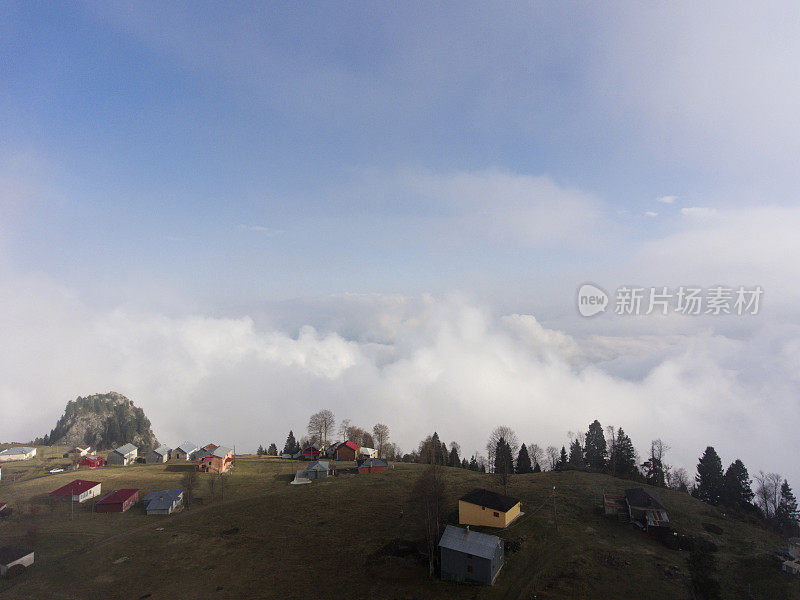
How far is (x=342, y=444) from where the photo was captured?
109 meters

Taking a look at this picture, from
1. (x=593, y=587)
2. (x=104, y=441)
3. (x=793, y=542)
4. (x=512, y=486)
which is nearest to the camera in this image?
(x=593, y=587)

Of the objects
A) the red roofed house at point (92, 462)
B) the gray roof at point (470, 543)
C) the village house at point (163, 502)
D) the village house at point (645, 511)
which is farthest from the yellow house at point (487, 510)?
the red roofed house at point (92, 462)

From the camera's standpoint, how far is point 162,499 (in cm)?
6981

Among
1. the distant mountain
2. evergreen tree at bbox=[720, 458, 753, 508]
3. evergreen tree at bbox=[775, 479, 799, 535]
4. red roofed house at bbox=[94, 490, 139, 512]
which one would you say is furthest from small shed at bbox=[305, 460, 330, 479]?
the distant mountain

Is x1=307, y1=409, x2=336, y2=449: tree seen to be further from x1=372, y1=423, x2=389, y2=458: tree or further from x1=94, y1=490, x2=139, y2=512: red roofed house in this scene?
x1=94, y1=490, x2=139, y2=512: red roofed house

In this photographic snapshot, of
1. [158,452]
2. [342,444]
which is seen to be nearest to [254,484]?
[342,444]

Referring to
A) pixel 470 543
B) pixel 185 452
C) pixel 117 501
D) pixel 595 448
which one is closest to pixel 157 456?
pixel 185 452

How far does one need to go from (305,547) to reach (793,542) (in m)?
60.4

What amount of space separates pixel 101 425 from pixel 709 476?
748 feet

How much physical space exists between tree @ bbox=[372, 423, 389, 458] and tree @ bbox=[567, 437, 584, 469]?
180ft

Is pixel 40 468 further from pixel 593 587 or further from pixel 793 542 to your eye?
pixel 793 542

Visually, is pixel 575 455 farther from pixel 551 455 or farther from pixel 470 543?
pixel 470 543

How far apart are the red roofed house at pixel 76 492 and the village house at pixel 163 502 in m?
11.1

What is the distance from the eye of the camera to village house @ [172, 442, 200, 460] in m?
112
